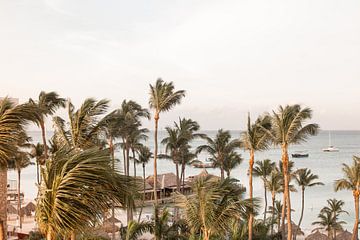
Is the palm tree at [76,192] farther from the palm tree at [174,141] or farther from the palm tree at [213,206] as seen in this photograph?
the palm tree at [174,141]

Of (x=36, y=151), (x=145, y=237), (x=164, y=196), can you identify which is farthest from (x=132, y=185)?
(x=164, y=196)

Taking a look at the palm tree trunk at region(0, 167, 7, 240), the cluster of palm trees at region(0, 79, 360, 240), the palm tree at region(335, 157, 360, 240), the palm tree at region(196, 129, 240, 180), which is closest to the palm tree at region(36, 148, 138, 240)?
the cluster of palm trees at region(0, 79, 360, 240)

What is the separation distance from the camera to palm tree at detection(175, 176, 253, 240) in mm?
10953

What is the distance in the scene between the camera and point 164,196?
60.6 m

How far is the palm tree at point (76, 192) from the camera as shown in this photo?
4223 millimetres

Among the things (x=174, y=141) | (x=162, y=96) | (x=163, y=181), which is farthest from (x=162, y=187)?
(x=162, y=96)

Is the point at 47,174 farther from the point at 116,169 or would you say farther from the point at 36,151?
the point at 36,151

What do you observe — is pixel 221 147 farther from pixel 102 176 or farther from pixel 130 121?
pixel 102 176

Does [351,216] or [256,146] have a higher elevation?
[256,146]

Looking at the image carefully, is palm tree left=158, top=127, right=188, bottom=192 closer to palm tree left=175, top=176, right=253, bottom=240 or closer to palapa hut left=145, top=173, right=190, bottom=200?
palm tree left=175, top=176, right=253, bottom=240

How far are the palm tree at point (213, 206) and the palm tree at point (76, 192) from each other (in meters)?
6.72

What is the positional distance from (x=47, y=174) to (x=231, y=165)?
30.1 m

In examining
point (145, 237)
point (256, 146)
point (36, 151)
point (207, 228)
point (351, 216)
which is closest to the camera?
point (207, 228)

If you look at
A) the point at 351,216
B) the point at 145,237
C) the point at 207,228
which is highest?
the point at 207,228
